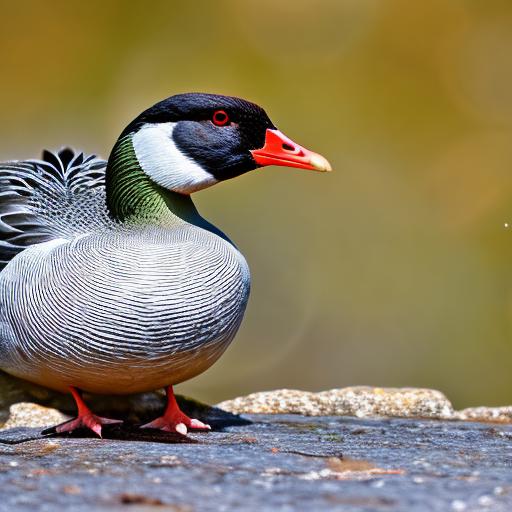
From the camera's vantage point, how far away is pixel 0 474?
3.30 m

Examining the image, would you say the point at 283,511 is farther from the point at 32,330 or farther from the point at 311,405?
the point at 311,405

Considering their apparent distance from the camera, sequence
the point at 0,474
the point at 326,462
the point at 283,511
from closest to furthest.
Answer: the point at 283,511 < the point at 0,474 < the point at 326,462

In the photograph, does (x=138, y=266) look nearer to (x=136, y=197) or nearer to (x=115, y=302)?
(x=115, y=302)

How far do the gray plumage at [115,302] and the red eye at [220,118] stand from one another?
1.81 feet

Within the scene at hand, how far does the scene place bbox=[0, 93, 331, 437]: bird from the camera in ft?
15.3

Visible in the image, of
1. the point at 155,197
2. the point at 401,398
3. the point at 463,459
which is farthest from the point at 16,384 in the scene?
the point at 463,459

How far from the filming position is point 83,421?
5031 millimetres

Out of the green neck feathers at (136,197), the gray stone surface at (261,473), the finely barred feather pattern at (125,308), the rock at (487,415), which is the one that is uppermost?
the green neck feathers at (136,197)

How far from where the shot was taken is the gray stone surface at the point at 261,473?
289cm

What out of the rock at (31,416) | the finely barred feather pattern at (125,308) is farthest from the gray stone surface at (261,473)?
the rock at (31,416)

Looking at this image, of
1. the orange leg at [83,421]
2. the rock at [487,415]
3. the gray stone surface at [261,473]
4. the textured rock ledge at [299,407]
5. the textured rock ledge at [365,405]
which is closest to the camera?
the gray stone surface at [261,473]

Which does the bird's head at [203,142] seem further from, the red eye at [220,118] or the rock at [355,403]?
the rock at [355,403]

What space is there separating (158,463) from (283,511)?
813 millimetres

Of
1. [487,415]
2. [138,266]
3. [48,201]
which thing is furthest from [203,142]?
[487,415]
